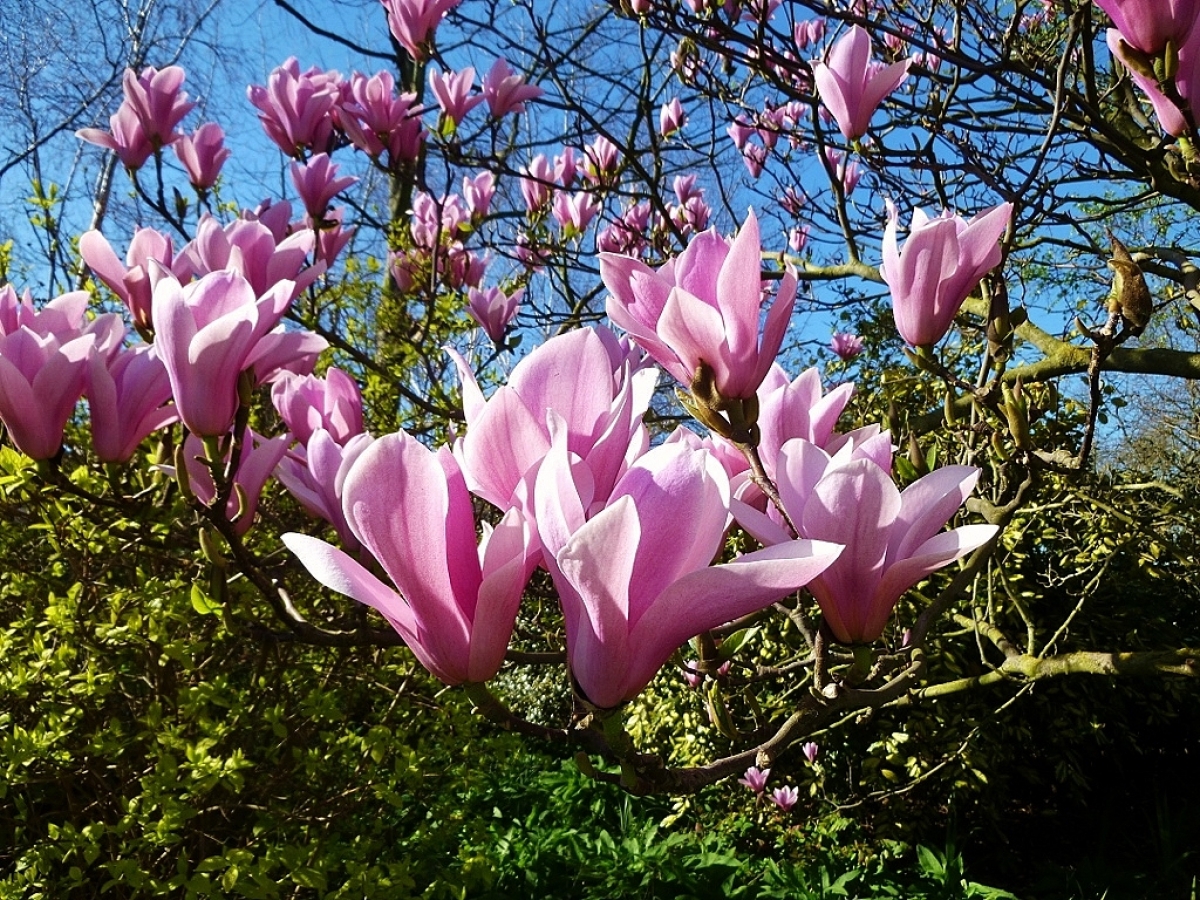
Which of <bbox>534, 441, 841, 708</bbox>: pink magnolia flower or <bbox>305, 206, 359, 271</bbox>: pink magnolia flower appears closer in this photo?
<bbox>534, 441, 841, 708</bbox>: pink magnolia flower

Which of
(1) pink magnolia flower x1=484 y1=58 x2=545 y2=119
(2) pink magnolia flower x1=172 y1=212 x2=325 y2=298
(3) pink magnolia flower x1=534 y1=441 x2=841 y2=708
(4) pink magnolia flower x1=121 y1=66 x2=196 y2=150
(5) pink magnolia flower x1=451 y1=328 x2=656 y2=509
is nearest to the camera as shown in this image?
(3) pink magnolia flower x1=534 y1=441 x2=841 y2=708

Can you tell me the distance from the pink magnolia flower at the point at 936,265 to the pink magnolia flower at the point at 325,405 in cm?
71

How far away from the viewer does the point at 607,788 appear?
4449mm

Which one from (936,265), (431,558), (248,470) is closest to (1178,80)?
(936,265)

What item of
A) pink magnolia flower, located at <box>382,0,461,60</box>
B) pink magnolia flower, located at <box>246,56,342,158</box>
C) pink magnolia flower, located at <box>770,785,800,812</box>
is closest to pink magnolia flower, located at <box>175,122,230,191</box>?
pink magnolia flower, located at <box>246,56,342,158</box>

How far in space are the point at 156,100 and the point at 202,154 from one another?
0.16m

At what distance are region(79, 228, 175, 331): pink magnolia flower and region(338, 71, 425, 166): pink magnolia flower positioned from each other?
1355 millimetres

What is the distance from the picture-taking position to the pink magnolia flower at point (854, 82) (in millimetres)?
1682

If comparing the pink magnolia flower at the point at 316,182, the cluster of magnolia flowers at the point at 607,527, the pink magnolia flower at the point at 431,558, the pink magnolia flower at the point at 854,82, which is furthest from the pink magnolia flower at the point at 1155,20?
the pink magnolia flower at the point at 316,182

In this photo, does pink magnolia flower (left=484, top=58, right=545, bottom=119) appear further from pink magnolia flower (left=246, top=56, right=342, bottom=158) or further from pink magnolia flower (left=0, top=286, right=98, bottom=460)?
pink magnolia flower (left=0, top=286, right=98, bottom=460)

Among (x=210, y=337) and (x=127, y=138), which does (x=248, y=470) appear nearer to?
(x=210, y=337)

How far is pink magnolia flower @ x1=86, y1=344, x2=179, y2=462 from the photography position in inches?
42.3

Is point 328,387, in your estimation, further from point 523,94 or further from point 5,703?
point 523,94

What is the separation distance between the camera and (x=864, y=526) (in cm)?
62
